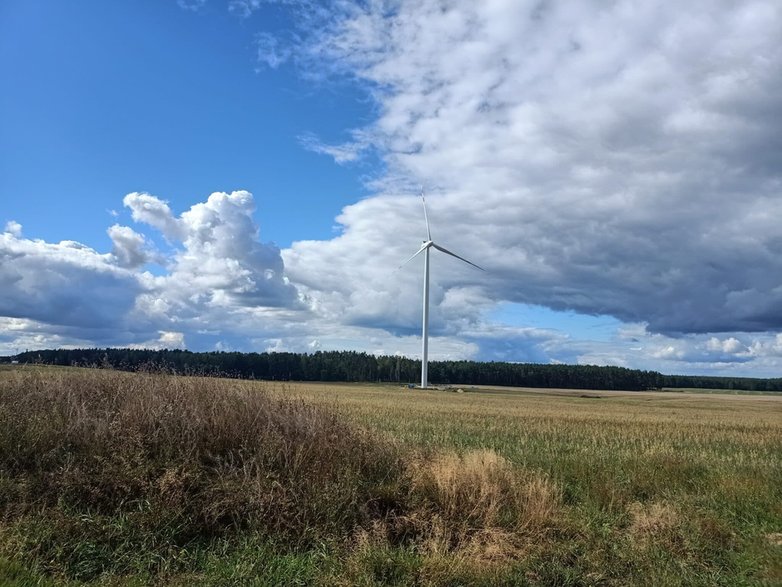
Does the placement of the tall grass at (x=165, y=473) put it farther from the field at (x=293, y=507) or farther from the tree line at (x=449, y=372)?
the tree line at (x=449, y=372)

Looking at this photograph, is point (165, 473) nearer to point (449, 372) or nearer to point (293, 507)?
point (293, 507)

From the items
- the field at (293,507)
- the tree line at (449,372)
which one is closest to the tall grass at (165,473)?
the field at (293,507)

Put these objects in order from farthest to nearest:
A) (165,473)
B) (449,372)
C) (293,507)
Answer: (449,372) → (165,473) → (293,507)

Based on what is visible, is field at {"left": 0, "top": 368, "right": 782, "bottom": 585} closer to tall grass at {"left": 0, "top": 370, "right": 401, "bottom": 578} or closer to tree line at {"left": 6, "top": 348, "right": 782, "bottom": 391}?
tall grass at {"left": 0, "top": 370, "right": 401, "bottom": 578}

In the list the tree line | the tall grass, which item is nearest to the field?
the tall grass

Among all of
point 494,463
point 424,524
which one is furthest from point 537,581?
point 494,463

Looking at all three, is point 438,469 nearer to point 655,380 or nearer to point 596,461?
point 596,461

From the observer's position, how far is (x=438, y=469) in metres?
10.2

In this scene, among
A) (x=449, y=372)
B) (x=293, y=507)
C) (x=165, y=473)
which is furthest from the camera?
(x=449, y=372)

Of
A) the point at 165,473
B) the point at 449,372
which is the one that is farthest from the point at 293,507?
the point at 449,372

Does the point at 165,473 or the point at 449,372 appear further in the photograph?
the point at 449,372

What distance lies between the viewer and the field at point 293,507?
7.28 metres

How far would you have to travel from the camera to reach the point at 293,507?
8.41 m

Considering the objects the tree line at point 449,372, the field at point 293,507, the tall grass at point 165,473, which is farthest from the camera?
the tree line at point 449,372
